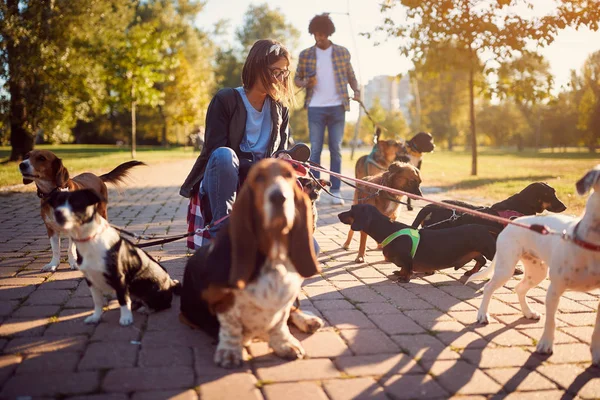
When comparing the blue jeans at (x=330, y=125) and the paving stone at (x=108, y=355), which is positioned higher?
the blue jeans at (x=330, y=125)

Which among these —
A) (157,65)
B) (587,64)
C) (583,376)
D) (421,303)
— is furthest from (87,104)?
(587,64)

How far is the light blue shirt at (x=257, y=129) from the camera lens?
4.91m

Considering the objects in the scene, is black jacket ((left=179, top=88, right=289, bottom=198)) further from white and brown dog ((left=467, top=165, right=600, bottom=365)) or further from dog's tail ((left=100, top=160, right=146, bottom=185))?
white and brown dog ((left=467, top=165, right=600, bottom=365))

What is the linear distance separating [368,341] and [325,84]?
21.4ft

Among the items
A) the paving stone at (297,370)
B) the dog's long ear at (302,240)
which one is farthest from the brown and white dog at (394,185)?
the dog's long ear at (302,240)

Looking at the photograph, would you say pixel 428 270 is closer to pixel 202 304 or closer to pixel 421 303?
pixel 421 303

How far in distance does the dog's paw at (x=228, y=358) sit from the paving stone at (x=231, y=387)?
0.08m

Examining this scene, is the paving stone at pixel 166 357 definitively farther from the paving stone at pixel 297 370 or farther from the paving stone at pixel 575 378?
the paving stone at pixel 575 378

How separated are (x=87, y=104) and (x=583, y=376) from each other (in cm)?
2457

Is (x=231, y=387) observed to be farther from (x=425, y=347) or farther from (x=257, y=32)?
(x=257, y=32)

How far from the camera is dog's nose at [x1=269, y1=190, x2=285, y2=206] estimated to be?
2420 millimetres

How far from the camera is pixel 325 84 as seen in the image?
9094mm

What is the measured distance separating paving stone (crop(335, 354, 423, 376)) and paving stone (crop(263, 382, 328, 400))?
30cm

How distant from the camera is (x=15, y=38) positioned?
722 inches
